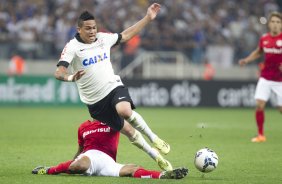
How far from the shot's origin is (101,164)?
9312 millimetres

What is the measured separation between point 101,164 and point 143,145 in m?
0.61

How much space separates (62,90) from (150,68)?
3932mm

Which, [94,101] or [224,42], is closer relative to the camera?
[94,101]

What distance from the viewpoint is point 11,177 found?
9.19 m

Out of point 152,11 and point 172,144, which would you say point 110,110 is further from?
point 172,144

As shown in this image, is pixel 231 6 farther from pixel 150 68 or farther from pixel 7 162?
pixel 7 162

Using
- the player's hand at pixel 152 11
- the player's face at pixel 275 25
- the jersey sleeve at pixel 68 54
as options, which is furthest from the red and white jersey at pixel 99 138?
the player's face at pixel 275 25

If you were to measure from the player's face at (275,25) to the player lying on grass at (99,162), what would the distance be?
6.50 metres

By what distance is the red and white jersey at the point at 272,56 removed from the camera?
50.2ft

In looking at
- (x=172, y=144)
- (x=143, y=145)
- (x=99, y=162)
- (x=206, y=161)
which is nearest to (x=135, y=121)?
(x=143, y=145)

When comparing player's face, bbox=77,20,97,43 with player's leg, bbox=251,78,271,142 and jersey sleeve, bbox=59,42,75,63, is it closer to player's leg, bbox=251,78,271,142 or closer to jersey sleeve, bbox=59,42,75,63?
jersey sleeve, bbox=59,42,75,63

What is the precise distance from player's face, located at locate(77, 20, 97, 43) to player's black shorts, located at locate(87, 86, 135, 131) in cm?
78

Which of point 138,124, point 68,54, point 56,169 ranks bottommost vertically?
point 56,169

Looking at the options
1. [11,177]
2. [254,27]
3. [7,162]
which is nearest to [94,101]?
[11,177]
